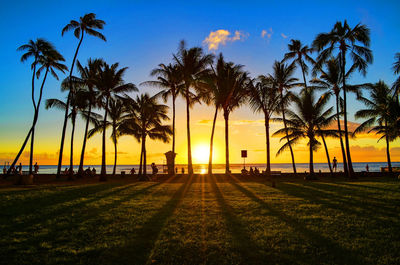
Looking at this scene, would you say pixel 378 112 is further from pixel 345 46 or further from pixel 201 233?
pixel 201 233

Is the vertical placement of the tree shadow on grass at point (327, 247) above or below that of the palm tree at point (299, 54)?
below

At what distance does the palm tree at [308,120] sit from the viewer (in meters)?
24.6

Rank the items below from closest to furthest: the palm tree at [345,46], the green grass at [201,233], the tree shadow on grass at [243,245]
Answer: the tree shadow on grass at [243,245] → the green grass at [201,233] → the palm tree at [345,46]

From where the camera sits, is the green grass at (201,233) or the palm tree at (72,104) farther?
the palm tree at (72,104)

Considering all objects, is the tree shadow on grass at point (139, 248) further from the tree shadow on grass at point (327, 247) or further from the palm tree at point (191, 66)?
the palm tree at point (191, 66)

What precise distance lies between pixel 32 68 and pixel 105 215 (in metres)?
25.3

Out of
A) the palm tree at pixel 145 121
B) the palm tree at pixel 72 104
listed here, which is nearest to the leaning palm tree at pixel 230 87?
the palm tree at pixel 145 121

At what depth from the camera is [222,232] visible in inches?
233

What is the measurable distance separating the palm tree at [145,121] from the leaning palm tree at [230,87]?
8.13 m

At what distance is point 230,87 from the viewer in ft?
82.1

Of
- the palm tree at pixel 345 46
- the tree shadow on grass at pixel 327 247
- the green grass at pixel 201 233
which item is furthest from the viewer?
the palm tree at pixel 345 46

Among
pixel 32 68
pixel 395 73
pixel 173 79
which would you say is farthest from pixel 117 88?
pixel 395 73

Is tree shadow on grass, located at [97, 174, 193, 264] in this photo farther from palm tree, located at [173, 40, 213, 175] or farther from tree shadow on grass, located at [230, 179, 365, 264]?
palm tree, located at [173, 40, 213, 175]

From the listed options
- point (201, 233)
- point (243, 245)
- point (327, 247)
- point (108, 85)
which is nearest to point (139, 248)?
point (201, 233)
